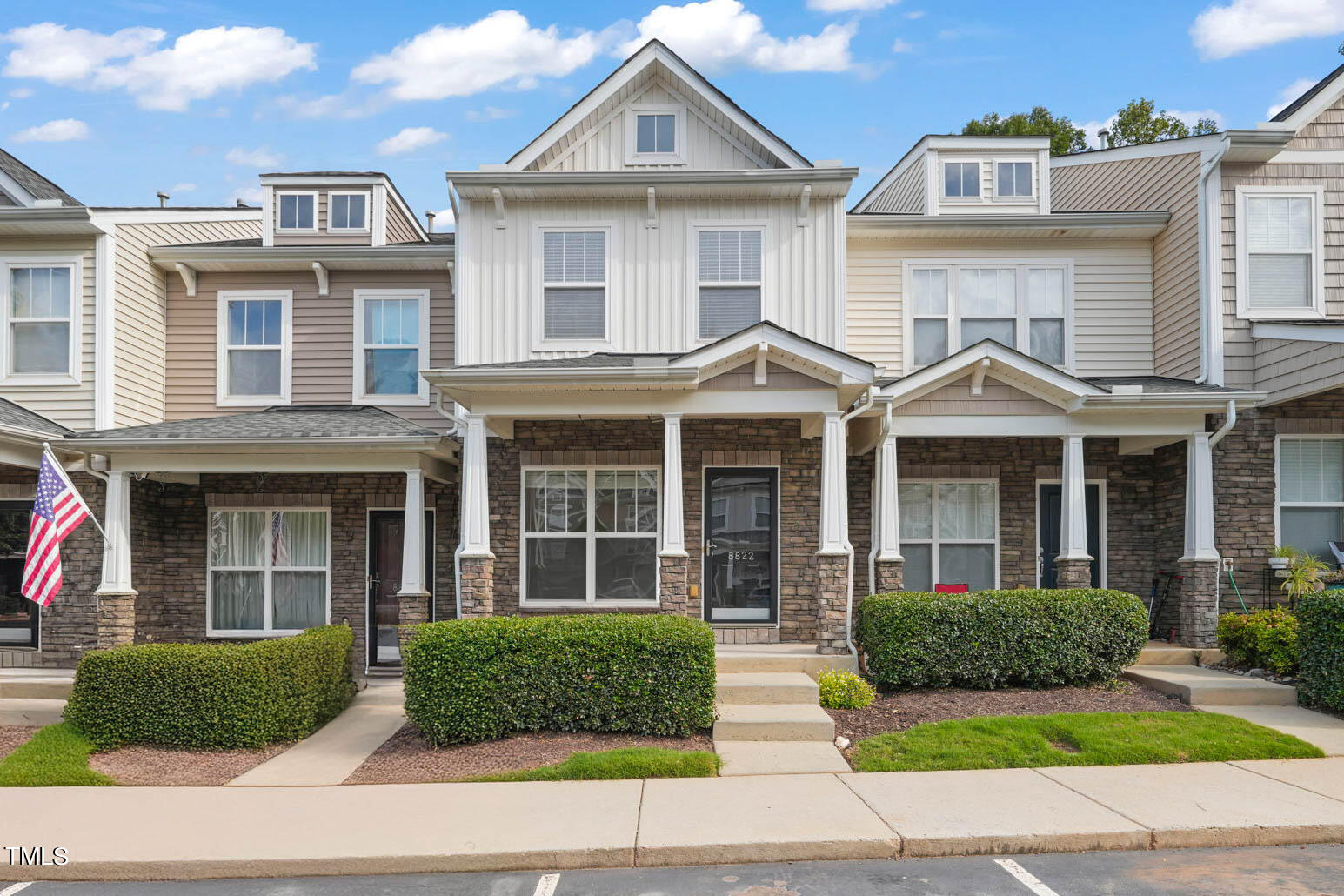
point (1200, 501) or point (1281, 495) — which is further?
point (1281, 495)

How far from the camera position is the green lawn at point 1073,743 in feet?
26.2

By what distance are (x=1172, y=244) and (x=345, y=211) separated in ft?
37.6

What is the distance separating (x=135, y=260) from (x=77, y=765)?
7402 mm

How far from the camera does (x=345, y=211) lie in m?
14.1

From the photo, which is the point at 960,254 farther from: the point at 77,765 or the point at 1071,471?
the point at 77,765

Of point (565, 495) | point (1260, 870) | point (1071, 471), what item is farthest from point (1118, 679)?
point (565, 495)

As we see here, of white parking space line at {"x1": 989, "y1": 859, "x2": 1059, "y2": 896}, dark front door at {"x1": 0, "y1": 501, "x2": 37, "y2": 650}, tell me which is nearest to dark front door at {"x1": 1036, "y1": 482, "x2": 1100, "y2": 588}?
white parking space line at {"x1": 989, "y1": 859, "x2": 1059, "y2": 896}

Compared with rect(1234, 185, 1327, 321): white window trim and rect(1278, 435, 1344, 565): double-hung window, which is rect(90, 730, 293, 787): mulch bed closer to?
rect(1278, 435, 1344, 565): double-hung window

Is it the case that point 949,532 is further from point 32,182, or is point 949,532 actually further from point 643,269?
point 32,182

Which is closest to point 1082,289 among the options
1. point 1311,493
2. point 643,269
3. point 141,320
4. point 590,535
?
point 1311,493

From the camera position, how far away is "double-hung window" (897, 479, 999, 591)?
1286 cm

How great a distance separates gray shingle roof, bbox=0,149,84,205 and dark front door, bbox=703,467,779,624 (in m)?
9.47

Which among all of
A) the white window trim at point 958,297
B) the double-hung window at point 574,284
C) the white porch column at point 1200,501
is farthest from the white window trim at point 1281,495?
the double-hung window at point 574,284

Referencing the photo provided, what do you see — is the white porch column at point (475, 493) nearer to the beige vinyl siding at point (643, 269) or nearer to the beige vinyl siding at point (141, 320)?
the beige vinyl siding at point (643, 269)
